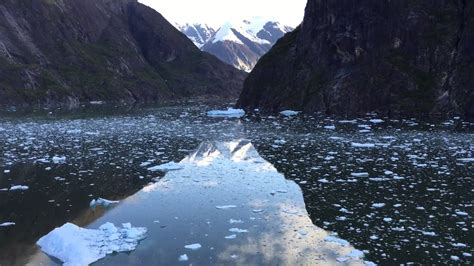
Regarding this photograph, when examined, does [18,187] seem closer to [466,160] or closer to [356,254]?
[356,254]

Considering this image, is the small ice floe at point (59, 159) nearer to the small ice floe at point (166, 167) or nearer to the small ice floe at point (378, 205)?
the small ice floe at point (166, 167)

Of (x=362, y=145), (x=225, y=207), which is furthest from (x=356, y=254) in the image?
(x=362, y=145)

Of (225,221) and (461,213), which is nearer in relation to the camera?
(225,221)

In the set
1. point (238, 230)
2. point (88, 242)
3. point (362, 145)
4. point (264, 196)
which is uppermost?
point (88, 242)

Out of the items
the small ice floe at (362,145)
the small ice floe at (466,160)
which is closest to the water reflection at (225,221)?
the small ice floe at (362,145)

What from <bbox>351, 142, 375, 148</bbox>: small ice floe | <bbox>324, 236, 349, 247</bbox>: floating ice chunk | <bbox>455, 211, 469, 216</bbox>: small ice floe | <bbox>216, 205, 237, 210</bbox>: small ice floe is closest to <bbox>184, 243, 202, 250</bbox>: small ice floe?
<bbox>324, 236, 349, 247</bbox>: floating ice chunk
